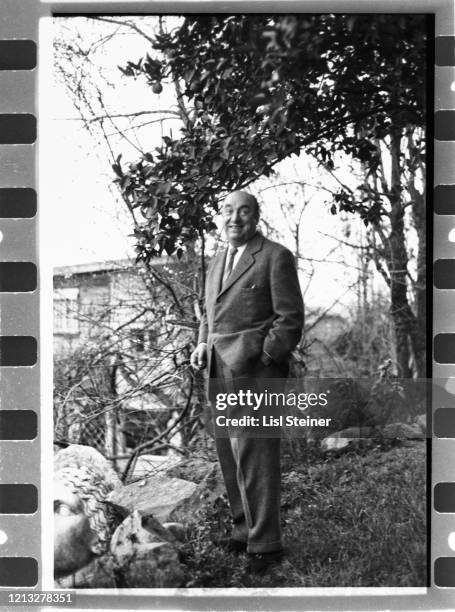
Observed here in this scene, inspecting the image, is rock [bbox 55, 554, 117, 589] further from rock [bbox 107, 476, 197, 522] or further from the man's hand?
the man's hand

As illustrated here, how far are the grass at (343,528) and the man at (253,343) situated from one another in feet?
0.26

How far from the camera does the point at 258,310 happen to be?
4832mm

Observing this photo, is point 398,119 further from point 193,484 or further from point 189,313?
point 193,484

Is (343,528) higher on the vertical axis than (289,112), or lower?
lower

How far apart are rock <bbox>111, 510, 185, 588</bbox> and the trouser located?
1.30 ft

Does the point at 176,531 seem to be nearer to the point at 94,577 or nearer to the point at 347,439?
the point at 94,577

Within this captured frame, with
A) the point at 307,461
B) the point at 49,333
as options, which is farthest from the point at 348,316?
the point at 49,333

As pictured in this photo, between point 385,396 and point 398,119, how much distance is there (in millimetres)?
1497

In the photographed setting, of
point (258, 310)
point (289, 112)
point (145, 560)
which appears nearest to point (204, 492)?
point (145, 560)

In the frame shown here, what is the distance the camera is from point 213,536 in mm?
4906

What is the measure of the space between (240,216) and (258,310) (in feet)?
1.71

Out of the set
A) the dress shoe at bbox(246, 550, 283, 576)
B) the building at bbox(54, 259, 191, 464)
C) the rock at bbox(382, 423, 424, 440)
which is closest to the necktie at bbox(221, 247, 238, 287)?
the building at bbox(54, 259, 191, 464)

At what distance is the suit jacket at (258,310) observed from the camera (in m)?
4.80

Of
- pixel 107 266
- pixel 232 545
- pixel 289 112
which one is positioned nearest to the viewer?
pixel 289 112
